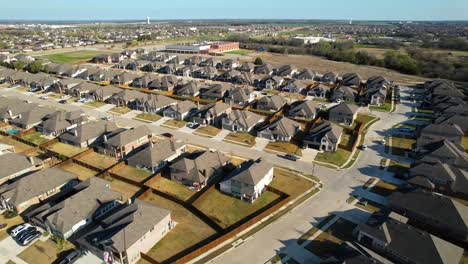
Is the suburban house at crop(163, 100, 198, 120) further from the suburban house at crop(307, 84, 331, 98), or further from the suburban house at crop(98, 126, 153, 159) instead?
the suburban house at crop(307, 84, 331, 98)

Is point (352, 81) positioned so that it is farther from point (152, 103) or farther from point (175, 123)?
point (152, 103)

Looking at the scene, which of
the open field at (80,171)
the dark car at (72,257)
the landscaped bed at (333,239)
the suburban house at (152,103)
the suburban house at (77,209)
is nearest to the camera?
the dark car at (72,257)

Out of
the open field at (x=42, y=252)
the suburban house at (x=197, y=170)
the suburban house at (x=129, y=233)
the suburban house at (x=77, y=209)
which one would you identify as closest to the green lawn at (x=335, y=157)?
the suburban house at (x=197, y=170)

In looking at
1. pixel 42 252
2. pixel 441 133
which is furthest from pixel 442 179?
pixel 42 252

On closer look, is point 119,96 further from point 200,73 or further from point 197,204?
point 197,204

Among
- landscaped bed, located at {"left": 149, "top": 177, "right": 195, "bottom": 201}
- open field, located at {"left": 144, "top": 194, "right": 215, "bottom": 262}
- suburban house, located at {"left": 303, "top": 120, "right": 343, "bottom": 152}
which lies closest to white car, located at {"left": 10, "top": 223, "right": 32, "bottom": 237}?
landscaped bed, located at {"left": 149, "top": 177, "right": 195, "bottom": 201}

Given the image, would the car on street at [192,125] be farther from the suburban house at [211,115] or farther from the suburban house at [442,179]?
the suburban house at [442,179]
